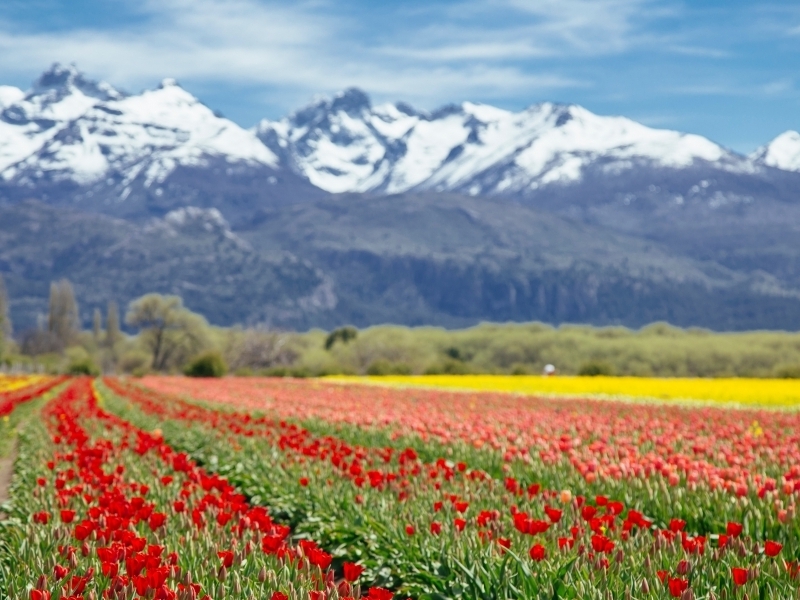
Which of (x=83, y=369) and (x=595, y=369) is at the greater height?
(x=595, y=369)

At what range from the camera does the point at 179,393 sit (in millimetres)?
32219

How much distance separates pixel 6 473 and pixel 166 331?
78.6 meters

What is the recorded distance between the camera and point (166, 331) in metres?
91.9

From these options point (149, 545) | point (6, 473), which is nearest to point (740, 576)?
point (149, 545)

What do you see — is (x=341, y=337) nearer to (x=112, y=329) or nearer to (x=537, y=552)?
(x=112, y=329)

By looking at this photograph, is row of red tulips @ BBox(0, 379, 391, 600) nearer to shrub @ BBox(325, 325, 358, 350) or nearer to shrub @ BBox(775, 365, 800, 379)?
shrub @ BBox(775, 365, 800, 379)

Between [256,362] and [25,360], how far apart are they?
31.8 m

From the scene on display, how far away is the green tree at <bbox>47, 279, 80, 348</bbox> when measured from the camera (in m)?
140

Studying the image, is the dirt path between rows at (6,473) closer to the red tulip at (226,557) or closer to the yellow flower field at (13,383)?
the red tulip at (226,557)

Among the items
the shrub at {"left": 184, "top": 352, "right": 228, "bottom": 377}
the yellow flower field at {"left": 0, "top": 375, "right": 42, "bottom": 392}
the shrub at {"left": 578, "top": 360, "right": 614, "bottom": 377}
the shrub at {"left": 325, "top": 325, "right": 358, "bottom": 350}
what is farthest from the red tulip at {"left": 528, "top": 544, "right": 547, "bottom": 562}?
the shrub at {"left": 325, "top": 325, "right": 358, "bottom": 350}

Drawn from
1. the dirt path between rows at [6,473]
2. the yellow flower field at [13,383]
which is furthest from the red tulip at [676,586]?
the yellow flower field at [13,383]

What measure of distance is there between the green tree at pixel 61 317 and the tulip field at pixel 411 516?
131 metres

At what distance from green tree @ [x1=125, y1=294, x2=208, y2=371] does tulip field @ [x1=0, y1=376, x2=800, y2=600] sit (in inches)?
3030

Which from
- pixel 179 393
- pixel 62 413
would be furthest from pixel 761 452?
pixel 179 393
